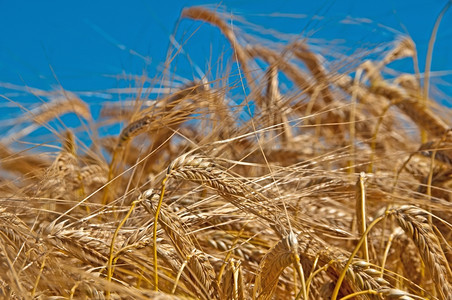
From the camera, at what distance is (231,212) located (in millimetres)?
1592

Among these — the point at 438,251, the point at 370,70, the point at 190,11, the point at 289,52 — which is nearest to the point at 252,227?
the point at 438,251

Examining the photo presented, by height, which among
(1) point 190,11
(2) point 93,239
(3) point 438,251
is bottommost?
(3) point 438,251

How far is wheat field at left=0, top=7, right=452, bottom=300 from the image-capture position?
1146mm

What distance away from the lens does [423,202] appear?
1550mm

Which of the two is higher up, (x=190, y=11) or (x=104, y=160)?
(x=190, y=11)

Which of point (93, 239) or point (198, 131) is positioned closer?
point (93, 239)

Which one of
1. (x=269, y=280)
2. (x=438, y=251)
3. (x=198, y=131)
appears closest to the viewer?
(x=269, y=280)

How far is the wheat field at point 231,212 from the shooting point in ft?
3.76

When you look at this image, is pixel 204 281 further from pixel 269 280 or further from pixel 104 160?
pixel 104 160

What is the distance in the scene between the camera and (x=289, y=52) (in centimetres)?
211

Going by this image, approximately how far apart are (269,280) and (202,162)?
0.98 feet

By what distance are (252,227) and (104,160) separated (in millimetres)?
1064

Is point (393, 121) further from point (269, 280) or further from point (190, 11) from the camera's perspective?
point (269, 280)

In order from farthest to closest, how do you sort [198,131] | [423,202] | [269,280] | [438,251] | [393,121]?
[393,121]
[198,131]
[423,202]
[438,251]
[269,280]
